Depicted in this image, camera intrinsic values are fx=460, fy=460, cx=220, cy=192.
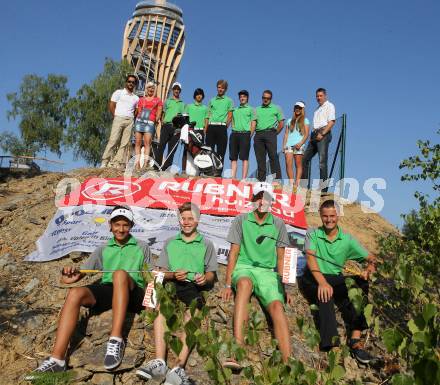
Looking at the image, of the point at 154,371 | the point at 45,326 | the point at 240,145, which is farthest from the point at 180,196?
the point at 154,371

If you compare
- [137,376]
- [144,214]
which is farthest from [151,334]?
[144,214]

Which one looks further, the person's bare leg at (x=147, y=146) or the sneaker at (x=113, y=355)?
the person's bare leg at (x=147, y=146)

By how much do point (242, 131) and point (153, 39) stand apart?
3151cm

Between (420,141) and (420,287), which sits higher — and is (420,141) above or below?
above

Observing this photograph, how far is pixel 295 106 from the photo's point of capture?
27.9 feet

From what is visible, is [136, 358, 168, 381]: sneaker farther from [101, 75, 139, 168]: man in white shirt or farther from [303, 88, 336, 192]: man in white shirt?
[101, 75, 139, 168]: man in white shirt

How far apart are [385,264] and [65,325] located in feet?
9.22

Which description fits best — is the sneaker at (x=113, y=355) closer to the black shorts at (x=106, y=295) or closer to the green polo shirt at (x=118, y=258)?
the black shorts at (x=106, y=295)

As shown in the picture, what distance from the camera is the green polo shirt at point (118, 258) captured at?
14.3ft

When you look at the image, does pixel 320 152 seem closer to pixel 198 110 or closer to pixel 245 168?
pixel 245 168

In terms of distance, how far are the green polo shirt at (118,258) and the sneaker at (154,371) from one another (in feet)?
2.93

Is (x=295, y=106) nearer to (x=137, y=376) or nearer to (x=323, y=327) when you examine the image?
(x=323, y=327)

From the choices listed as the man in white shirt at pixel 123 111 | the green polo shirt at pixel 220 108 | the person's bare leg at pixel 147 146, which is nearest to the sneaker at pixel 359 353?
the green polo shirt at pixel 220 108

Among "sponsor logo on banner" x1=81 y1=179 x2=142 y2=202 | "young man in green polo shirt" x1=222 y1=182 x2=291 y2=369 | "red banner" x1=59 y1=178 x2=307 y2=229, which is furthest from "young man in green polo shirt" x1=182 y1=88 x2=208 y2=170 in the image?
"young man in green polo shirt" x1=222 y1=182 x2=291 y2=369
